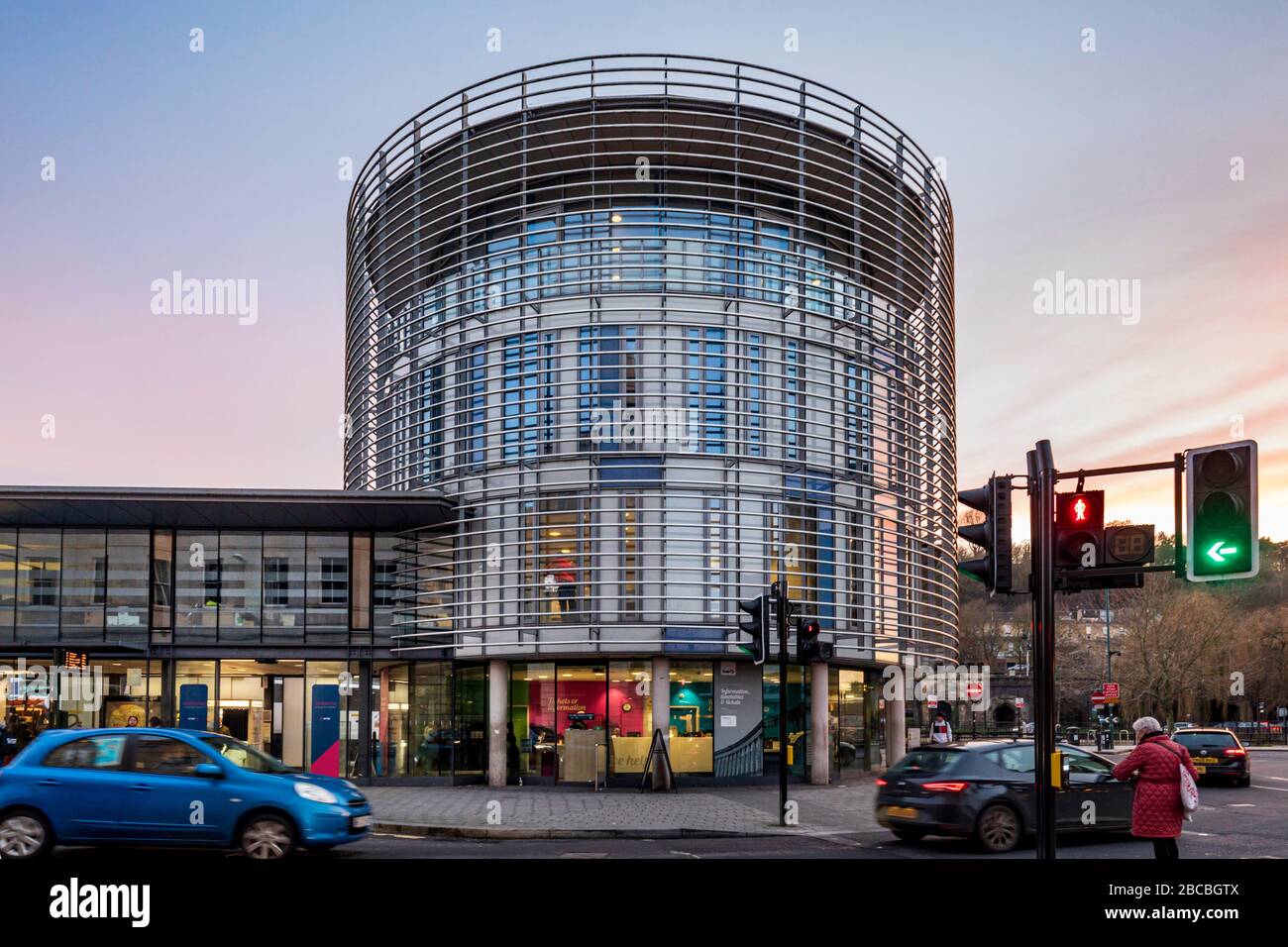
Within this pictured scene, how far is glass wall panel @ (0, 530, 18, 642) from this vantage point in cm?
3044

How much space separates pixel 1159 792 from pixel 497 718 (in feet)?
67.2

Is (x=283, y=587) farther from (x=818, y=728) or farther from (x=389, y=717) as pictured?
(x=818, y=728)

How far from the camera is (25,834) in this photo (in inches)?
496

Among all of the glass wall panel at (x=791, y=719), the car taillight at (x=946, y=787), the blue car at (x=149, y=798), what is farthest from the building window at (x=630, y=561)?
the blue car at (x=149, y=798)

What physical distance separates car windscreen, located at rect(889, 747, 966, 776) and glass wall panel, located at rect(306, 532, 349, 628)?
59.5 feet


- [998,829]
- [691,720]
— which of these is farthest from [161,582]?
[998,829]

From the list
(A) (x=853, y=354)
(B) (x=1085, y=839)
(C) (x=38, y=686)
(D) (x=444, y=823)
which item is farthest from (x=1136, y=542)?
(C) (x=38, y=686)

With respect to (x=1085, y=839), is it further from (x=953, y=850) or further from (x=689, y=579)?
(x=689, y=579)

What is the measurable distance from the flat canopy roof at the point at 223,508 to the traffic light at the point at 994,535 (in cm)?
2000

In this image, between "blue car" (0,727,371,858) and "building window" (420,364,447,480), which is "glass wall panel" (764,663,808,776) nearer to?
"building window" (420,364,447,480)

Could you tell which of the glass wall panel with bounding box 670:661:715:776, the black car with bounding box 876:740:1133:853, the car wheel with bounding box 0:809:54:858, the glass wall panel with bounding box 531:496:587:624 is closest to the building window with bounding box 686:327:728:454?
the glass wall panel with bounding box 531:496:587:624

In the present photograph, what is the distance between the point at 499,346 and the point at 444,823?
14127mm

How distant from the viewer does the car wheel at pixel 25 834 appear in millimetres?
12516

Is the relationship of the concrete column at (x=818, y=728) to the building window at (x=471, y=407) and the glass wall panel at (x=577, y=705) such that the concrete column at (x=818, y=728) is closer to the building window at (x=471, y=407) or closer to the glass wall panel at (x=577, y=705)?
the glass wall panel at (x=577, y=705)
